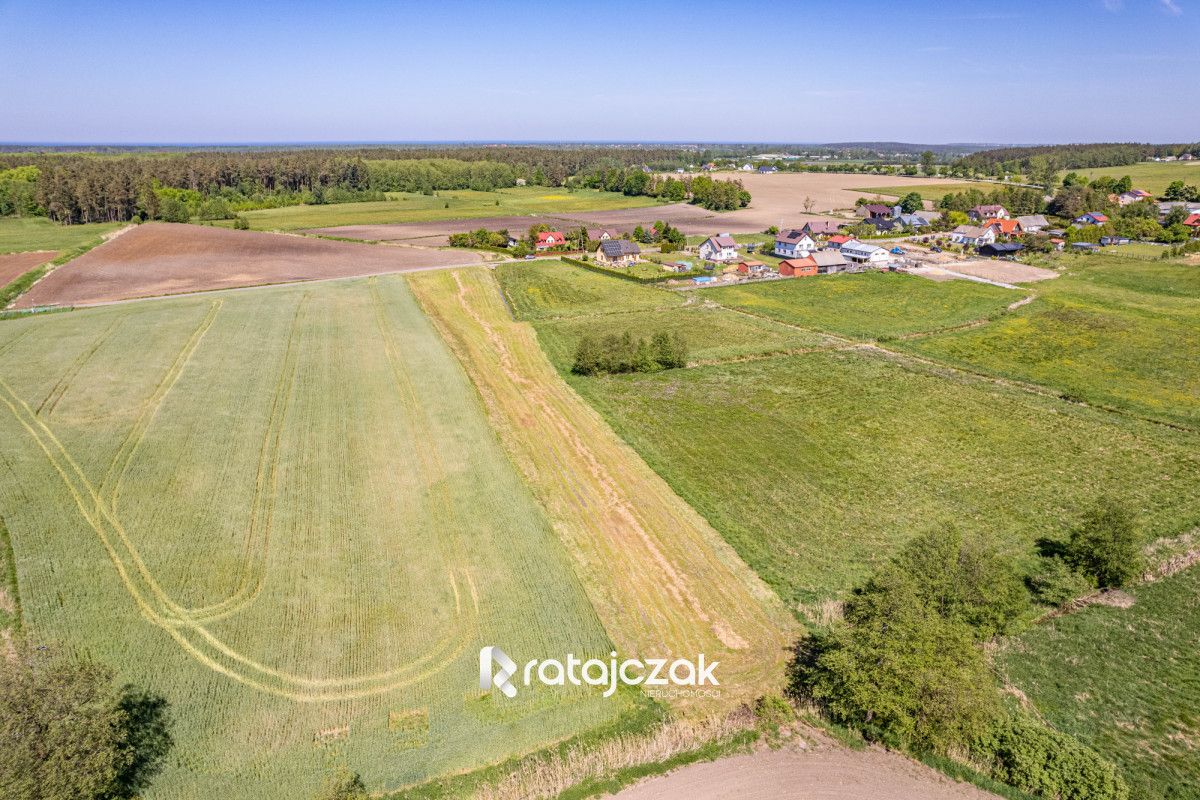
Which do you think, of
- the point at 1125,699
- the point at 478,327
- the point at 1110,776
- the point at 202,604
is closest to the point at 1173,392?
the point at 1125,699

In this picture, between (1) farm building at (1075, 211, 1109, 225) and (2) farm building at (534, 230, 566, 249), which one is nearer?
(2) farm building at (534, 230, 566, 249)

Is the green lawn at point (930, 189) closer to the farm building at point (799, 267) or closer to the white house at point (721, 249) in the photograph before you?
the white house at point (721, 249)

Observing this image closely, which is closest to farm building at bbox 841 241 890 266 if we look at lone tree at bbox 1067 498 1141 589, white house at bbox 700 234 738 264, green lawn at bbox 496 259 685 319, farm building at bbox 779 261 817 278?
farm building at bbox 779 261 817 278

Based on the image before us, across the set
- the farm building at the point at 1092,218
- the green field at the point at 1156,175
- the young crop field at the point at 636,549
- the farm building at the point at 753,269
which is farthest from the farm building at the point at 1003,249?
the green field at the point at 1156,175

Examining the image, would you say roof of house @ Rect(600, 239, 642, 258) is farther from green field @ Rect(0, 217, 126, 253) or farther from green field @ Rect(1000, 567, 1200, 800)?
green field @ Rect(0, 217, 126, 253)

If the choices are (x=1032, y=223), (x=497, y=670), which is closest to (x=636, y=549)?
(x=497, y=670)

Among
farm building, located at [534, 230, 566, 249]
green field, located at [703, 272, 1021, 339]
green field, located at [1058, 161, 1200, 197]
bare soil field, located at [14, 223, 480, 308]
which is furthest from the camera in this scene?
green field, located at [1058, 161, 1200, 197]

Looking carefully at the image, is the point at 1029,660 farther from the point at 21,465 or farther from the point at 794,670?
the point at 21,465
